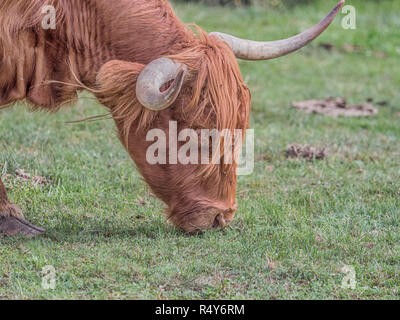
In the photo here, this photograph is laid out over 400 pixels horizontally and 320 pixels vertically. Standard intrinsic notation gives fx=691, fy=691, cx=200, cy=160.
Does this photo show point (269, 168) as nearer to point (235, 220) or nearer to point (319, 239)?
point (235, 220)

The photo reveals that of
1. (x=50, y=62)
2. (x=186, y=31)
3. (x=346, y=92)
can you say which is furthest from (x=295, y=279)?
(x=346, y=92)

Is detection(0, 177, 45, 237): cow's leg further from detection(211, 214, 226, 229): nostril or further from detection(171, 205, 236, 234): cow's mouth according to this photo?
detection(211, 214, 226, 229): nostril

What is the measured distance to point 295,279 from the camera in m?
4.36

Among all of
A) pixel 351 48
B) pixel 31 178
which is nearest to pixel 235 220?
pixel 31 178

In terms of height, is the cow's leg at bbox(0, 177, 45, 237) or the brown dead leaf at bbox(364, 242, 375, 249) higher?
the cow's leg at bbox(0, 177, 45, 237)

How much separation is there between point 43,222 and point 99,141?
2203 mm

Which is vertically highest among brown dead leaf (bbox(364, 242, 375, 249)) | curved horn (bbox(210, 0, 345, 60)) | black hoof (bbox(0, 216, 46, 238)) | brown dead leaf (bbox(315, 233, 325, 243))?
curved horn (bbox(210, 0, 345, 60))

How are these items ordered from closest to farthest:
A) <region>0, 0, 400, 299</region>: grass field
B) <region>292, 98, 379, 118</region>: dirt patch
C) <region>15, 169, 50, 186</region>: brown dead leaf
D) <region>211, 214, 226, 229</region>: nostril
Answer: <region>0, 0, 400, 299</region>: grass field < <region>211, 214, 226, 229</region>: nostril < <region>15, 169, 50, 186</region>: brown dead leaf < <region>292, 98, 379, 118</region>: dirt patch

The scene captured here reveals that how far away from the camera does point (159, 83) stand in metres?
4.46

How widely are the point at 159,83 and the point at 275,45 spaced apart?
98cm

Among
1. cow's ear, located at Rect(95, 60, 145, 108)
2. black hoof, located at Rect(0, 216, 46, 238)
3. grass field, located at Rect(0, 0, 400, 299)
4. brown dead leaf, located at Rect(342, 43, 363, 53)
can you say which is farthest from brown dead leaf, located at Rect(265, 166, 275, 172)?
brown dead leaf, located at Rect(342, 43, 363, 53)

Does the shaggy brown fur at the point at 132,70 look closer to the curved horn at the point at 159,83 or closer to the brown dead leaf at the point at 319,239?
the curved horn at the point at 159,83

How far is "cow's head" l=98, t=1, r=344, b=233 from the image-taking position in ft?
15.0

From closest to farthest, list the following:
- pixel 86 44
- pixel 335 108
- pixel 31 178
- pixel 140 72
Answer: pixel 140 72
pixel 86 44
pixel 31 178
pixel 335 108
